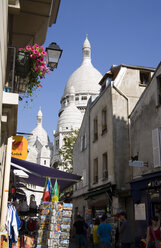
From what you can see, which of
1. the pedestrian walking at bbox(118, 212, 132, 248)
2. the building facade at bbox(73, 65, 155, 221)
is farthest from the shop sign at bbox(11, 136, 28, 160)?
the building facade at bbox(73, 65, 155, 221)

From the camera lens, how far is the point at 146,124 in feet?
48.7

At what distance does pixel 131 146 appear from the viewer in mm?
16891

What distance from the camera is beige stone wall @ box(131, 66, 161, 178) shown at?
1405cm

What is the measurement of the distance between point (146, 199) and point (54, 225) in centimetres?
523

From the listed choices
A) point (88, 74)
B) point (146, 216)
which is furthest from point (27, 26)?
point (88, 74)

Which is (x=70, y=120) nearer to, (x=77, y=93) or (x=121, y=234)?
(x=77, y=93)

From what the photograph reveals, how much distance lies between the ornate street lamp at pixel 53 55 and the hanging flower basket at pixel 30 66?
2.55ft

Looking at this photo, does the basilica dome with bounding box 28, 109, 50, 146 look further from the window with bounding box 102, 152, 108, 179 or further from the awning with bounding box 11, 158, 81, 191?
the awning with bounding box 11, 158, 81, 191

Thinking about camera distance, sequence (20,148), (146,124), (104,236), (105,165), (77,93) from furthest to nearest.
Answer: (77,93), (105,165), (146,124), (20,148), (104,236)

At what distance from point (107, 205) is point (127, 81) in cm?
758

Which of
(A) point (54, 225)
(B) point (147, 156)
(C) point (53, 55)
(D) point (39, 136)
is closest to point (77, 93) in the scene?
(D) point (39, 136)

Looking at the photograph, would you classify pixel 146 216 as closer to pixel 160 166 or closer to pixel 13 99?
pixel 160 166

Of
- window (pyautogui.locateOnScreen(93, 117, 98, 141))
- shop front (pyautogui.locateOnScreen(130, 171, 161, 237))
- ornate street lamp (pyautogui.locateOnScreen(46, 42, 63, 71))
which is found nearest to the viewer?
ornate street lamp (pyautogui.locateOnScreen(46, 42, 63, 71))

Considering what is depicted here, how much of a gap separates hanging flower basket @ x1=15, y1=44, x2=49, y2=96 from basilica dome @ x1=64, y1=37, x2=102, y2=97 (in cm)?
8994
